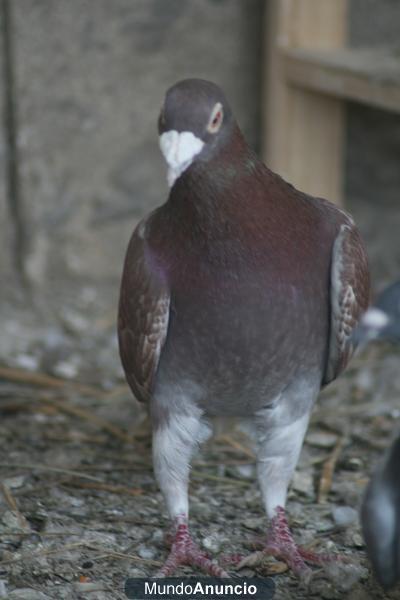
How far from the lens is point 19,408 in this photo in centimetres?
447

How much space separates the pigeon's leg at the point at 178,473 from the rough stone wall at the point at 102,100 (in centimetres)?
222

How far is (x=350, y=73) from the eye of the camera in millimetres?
4723

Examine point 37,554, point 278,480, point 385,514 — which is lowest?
point 37,554

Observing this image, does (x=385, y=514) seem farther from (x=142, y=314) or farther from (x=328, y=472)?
(x=328, y=472)

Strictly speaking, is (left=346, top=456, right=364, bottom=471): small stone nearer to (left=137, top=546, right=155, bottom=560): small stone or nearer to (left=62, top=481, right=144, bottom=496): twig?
(left=62, top=481, right=144, bottom=496): twig

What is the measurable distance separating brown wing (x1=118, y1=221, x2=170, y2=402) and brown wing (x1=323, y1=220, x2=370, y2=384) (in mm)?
484

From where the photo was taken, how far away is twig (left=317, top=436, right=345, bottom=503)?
3.81m

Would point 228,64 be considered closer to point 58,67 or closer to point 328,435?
point 58,67

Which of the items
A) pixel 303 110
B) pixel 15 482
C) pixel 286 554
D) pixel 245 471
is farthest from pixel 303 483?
pixel 303 110

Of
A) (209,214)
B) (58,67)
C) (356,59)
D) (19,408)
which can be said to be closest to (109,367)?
(19,408)

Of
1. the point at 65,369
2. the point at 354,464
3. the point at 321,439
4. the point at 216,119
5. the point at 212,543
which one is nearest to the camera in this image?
the point at 216,119

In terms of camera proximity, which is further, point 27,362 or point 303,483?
point 27,362

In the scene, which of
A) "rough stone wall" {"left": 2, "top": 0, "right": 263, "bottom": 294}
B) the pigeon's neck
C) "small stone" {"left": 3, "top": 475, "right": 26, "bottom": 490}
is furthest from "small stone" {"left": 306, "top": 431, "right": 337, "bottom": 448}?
"rough stone wall" {"left": 2, "top": 0, "right": 263, "bottom": 294}

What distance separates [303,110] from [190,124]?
8.06 feet
